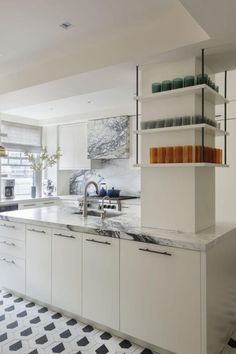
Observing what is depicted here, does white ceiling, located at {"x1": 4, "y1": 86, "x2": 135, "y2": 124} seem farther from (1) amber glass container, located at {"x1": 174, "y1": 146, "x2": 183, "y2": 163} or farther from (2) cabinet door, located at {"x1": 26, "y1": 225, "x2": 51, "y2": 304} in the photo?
(2) cabinet door, located at {"x1": 26, "y1": 225, "x2": 51, "y2": 304}

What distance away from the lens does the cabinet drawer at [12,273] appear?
3.03 meters

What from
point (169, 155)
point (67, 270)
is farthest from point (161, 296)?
point (169, 155)

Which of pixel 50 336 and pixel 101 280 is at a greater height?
pixel 101 280

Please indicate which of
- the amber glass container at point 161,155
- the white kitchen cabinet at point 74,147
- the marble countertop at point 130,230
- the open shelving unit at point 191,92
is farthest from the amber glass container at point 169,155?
the white kitchen cabinet at point 74,147

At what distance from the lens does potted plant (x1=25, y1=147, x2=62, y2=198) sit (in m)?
5.87

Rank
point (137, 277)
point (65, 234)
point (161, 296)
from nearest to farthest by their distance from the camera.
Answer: point (161, 296), point (137, 277), point (65, 234)

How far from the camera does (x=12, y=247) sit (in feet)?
10.2

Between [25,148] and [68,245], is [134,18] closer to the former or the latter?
[68,245]

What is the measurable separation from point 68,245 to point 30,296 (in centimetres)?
83

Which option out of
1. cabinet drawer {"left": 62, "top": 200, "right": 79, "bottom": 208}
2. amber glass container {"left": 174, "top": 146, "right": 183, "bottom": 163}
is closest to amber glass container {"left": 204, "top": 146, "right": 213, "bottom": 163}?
amber glass container {"left": 174, "top": 146, "right": 183, "bottom": 163}

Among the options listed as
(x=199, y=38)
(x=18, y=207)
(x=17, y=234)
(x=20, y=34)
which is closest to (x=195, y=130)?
(x=199, y=38)

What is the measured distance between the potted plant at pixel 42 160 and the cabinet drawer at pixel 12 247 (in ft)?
8.76

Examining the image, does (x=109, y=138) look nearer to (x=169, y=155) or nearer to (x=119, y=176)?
(x=119, y=176)

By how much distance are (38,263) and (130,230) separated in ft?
3.76
